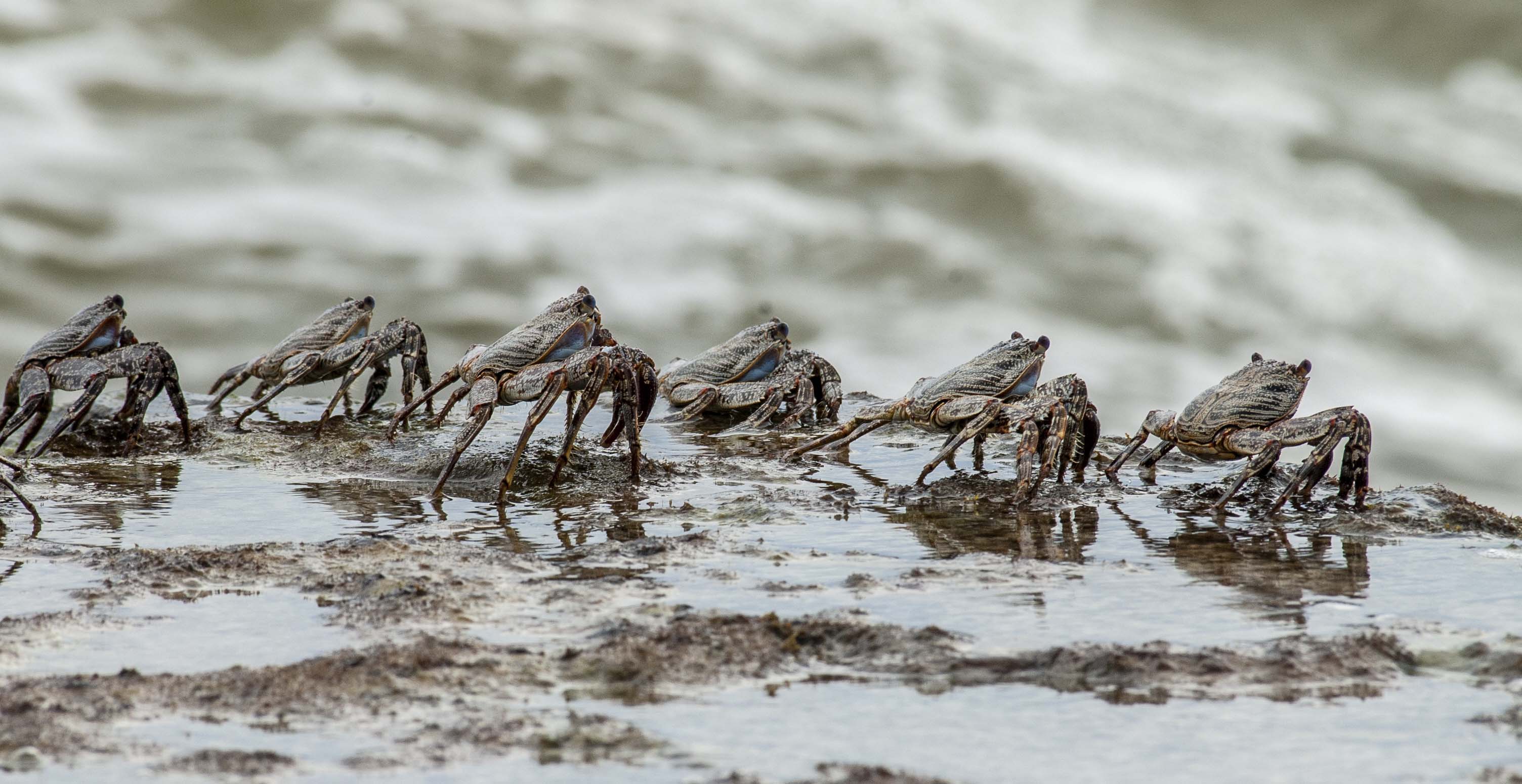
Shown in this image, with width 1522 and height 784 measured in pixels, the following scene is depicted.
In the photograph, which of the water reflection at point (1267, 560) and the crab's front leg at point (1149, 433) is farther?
the crab's front leg at point (1149, 433)

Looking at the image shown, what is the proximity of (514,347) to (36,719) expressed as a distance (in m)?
5.95

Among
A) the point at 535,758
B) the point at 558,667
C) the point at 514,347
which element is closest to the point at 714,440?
the point at 514,347

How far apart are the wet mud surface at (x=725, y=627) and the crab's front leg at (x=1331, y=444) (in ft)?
0.63

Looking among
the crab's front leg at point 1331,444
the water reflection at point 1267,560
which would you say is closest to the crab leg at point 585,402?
the water reflection at point 1267,560

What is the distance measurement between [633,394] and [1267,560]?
4619 mm

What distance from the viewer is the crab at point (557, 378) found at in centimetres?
960

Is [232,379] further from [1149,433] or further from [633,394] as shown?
[1149,433]

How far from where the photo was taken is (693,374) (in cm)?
1370

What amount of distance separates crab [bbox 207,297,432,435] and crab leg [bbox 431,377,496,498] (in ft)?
9.20

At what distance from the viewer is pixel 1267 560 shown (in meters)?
7.36

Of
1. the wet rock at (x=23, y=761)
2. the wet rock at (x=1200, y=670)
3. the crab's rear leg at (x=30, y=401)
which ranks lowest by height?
the wet rock at (x=23, y=761)

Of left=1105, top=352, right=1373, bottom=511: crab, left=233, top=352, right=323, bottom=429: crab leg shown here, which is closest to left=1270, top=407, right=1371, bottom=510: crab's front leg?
left=1105, top=352, right=1373, bottom=511: crab

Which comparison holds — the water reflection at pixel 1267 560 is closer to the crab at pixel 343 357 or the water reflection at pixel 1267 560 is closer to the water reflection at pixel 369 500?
the water reflection at pixel 369 500

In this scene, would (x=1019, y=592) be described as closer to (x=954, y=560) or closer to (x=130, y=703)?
(x=954, y=560)
